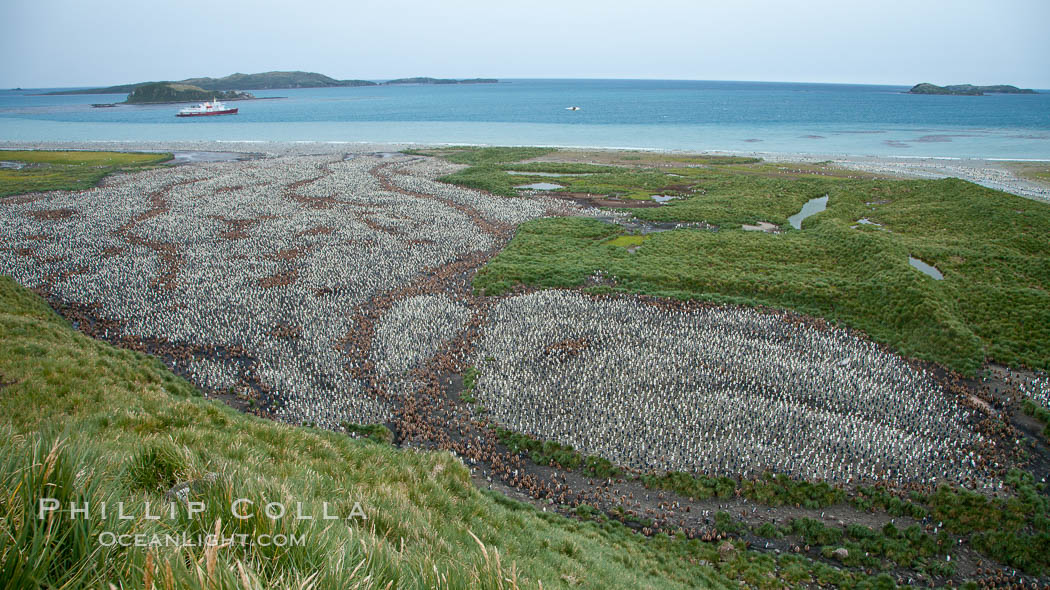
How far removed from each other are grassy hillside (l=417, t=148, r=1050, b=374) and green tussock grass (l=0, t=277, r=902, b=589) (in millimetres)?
17395

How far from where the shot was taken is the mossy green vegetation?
2152 inches

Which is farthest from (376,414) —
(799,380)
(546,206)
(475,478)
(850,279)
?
(546,206)

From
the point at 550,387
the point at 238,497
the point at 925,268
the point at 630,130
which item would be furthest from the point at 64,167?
the point at 630,130

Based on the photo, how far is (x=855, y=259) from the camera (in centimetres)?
3406

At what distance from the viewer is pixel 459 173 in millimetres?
64438

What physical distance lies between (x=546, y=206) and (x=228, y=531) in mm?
47260

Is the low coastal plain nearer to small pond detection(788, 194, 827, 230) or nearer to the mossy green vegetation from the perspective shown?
small pond detection(788, 194, 827, 230)

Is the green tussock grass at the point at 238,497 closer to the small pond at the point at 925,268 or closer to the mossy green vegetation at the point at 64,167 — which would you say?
the small pond at the point at 925,268

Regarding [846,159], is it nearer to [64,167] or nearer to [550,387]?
[550,387]

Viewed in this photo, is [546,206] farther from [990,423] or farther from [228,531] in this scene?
[228,531]

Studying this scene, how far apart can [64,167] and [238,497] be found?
84.6 meters

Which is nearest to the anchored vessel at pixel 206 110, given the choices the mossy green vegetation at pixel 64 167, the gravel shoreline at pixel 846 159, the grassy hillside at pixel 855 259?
the gravel shoreline at pixel 846 159

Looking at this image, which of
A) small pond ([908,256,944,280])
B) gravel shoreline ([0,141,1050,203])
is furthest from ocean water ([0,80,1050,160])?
small pond ([908,256,944,280])

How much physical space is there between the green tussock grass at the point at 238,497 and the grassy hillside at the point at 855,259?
1739 cm
